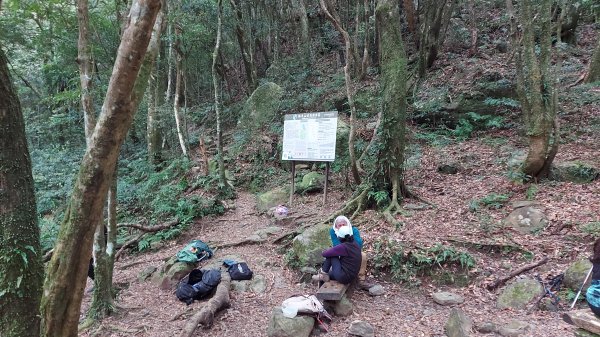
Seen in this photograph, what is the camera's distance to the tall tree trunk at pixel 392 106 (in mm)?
7625

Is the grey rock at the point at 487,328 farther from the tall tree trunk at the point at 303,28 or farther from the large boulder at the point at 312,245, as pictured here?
the tall tree trunk at the point at 303,28

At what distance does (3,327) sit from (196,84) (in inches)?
805

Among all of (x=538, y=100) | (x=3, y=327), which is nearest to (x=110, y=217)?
(x=3, y=327)

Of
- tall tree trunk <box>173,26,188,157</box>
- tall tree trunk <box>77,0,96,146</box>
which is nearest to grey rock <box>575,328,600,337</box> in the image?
tall tree trunk <box>77,0,96,146</box>

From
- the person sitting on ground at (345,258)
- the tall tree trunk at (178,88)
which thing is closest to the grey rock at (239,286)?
the person sitting on ground at (345,258)

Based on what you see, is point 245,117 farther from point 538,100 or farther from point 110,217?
point 538,100

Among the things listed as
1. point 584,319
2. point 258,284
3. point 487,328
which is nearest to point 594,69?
point 584,319

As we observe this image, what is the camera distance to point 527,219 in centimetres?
640

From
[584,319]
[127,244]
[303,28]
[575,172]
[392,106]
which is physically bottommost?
[127,244]

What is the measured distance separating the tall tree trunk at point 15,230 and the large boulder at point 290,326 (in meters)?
2.68

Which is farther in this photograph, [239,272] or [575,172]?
[575,172]

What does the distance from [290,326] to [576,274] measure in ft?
12.3

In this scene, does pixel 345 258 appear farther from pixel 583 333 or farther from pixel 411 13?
pixel 411 13

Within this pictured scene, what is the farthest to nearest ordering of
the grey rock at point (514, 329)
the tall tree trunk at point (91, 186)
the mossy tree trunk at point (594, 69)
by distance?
the mossy tree trunk at point (594, 69) → the grey rock at point (514, 329) → the tall tree trunk at point (91, 186)
